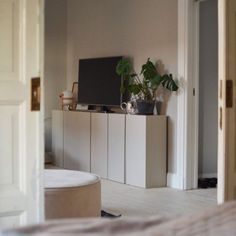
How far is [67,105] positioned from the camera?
7.24 m

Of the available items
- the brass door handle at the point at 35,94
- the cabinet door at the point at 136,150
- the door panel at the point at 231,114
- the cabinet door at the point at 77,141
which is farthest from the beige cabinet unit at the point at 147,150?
the brass door handle at the point at 35,94

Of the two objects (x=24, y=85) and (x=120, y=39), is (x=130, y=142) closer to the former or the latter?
(x=120, y=39)

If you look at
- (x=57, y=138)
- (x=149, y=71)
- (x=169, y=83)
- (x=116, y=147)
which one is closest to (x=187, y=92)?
(x=169, y=83)

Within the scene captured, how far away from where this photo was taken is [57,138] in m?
7.20

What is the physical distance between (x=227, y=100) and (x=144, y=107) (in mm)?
3091

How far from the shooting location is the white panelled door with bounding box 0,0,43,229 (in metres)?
1.98

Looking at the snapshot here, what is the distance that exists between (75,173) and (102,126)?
7.55ft

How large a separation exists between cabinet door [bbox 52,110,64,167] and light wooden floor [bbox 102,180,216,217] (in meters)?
1.54

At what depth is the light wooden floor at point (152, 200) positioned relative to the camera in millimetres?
4395

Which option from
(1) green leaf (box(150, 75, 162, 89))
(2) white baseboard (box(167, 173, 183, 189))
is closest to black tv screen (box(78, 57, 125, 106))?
(1) green leaf (box(150, 75, 162, 89))

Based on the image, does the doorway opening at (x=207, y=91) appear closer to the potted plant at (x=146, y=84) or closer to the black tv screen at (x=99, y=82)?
the potted plant at (x=146, y=84)

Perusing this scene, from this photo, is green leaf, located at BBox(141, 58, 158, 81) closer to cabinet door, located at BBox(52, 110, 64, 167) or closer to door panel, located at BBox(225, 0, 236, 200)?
cabinet door, located at BBox(52, 110, 64, 167)

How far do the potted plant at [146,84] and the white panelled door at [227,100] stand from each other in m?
2.88

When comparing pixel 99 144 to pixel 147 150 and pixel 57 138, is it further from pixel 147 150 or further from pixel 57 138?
pixel 57 138
